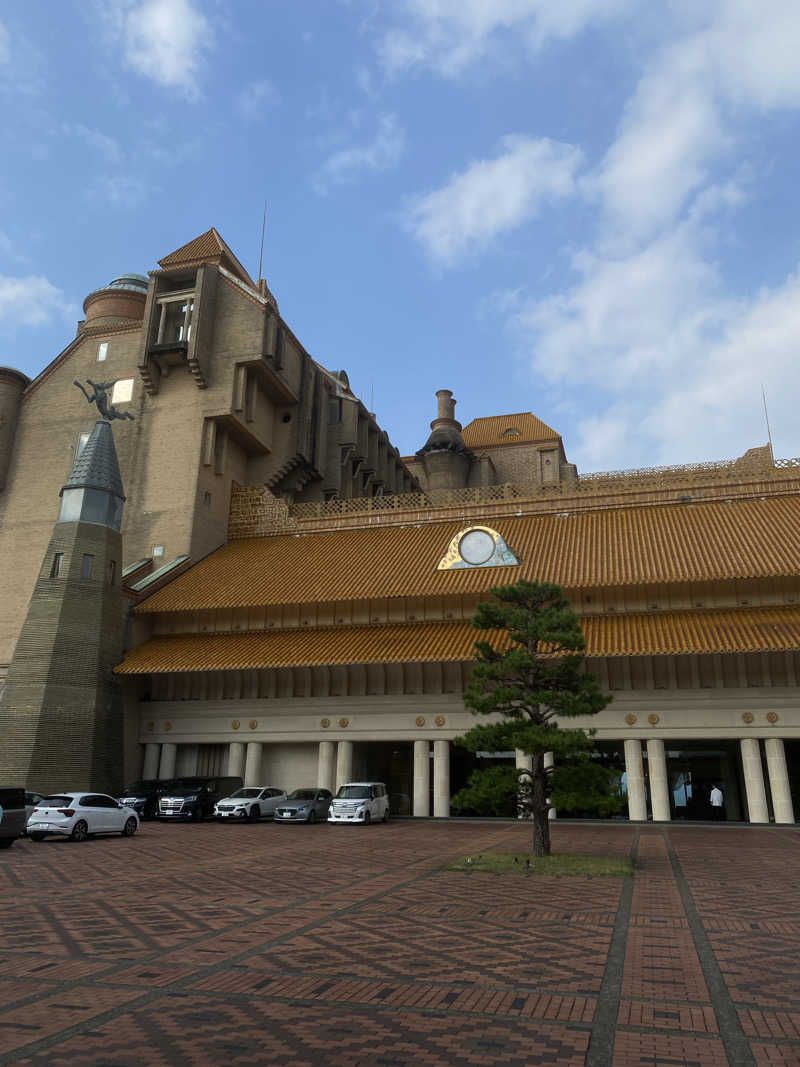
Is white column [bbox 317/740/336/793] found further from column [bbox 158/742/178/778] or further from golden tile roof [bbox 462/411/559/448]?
golden tile roof [bbox 462/411/559/448]

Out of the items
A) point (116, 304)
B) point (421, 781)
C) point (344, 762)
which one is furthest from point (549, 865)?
point (116, 304)

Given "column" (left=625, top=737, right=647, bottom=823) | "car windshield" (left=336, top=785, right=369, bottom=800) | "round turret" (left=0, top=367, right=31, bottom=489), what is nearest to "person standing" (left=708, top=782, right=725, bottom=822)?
"column" (left=625, top=737, right=647, bottom=823)

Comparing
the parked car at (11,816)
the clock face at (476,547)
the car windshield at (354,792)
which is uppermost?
the clock face at (476,547)

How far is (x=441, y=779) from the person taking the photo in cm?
2872

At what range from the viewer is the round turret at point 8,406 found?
40844 mm

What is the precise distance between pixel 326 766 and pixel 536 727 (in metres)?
16.4

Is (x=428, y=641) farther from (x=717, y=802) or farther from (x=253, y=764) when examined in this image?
(x=717, y=802)

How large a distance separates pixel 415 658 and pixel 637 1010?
21.2m

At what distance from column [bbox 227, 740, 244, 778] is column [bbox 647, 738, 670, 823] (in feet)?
52.8

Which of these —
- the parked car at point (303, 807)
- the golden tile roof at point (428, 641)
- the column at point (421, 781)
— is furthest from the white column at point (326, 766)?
the golden tile roof at point (428, 641)

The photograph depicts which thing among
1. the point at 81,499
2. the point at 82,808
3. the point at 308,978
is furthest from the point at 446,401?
the point at 308,978

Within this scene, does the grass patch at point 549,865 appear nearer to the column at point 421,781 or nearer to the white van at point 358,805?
the white van at point 358,805

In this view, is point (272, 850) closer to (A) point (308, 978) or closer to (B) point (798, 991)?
(A) point (308, 978)

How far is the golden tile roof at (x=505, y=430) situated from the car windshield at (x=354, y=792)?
3730 cm
